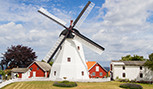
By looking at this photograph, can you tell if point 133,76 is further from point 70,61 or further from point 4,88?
point 4,88

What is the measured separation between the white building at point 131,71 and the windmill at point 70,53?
1020 centimetres

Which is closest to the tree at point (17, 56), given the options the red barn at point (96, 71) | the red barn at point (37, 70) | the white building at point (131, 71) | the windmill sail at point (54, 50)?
the red barn at point (37, 70)

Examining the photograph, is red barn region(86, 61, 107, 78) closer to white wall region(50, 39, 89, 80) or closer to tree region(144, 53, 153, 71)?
white wall region(50, 39, 89, 80)

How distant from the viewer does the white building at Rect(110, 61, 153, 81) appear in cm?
3700

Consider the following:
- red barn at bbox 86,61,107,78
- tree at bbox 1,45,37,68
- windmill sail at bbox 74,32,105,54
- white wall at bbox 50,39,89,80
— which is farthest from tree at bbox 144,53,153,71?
tree at bbox 1,45,37,68

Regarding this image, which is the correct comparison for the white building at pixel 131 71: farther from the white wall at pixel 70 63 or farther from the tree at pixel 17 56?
the tree at pixel 17 56

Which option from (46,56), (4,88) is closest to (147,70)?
(46,56)

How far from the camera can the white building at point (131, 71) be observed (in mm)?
37000

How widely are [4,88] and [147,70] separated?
1275 inches

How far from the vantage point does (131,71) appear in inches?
1473

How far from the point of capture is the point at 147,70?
37.2 m

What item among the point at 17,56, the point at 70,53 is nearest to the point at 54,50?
the point at 70,53

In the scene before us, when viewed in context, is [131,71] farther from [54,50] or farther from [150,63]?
[54,50]

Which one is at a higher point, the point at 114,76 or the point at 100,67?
the point at 100,67
